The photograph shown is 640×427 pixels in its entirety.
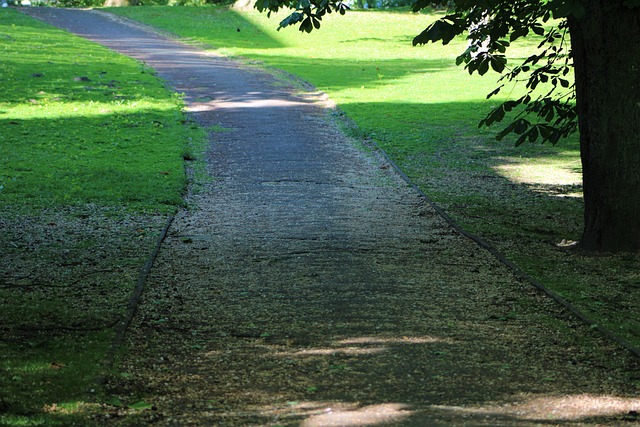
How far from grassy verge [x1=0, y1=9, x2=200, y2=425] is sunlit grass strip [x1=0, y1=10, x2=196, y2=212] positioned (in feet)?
0.08

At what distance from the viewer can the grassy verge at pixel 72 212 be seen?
206 inches

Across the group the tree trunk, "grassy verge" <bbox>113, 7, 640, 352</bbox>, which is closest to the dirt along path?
"grassy verge" <bbox>113, 7, 640, 352</bbox>

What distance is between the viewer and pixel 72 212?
10.2 meters

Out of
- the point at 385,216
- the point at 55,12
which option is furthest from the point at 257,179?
the point at 55,12

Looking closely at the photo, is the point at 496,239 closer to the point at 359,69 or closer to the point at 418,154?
the point at 418,154

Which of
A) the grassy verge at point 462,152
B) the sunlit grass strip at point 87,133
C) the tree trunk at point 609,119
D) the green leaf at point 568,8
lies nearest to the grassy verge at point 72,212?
the sunlit grass strip at point 87,133

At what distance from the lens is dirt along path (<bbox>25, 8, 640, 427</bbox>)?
4777 mm

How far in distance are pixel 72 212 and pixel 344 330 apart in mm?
5077

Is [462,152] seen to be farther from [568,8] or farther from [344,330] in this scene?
[344,330]

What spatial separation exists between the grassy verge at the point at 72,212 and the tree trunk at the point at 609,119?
4501 mm

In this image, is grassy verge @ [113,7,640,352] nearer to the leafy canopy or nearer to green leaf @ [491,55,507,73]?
the leafy canopy

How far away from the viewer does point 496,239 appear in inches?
371

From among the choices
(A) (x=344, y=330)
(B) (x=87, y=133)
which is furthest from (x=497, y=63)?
(B) (x=87, y=133)

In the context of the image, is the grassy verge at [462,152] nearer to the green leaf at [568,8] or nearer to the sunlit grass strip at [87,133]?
the green leaf at [568,8]
